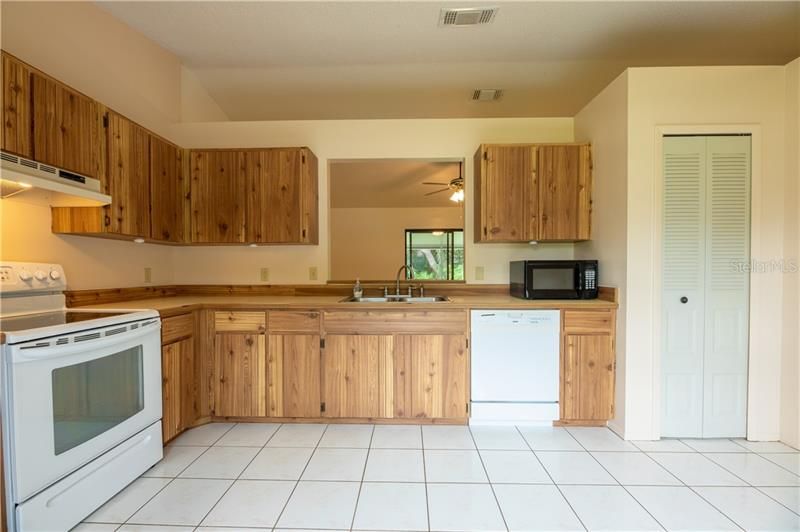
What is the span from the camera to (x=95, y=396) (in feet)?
5.40

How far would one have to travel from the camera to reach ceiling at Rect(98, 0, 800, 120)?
2273 mm

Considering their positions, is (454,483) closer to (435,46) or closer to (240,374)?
(240,374)

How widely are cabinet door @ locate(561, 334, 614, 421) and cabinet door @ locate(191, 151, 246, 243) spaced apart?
2600 mm

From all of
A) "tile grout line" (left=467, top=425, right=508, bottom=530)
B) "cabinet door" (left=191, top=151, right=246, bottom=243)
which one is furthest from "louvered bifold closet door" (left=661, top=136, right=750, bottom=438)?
"cabinet door" (left=191, top=151, right=246, bottom=243)

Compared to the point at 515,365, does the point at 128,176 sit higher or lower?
higher

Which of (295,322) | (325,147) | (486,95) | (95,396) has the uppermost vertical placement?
(486,95)

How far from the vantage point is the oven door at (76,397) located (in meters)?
1.35

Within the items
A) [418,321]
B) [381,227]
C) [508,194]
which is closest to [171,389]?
[418,321]

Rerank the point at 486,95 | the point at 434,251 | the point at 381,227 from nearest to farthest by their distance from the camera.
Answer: the point at 486,95
the point at 381,227
the point at 434,251

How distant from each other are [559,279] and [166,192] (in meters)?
2.98

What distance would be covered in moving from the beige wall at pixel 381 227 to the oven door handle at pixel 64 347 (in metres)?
5.57

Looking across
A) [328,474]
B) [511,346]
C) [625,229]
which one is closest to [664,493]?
[511,346]

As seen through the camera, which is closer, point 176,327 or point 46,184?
point 46,184

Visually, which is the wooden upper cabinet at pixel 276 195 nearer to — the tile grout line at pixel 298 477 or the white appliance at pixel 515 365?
the tile grout line at pixel 298 477
